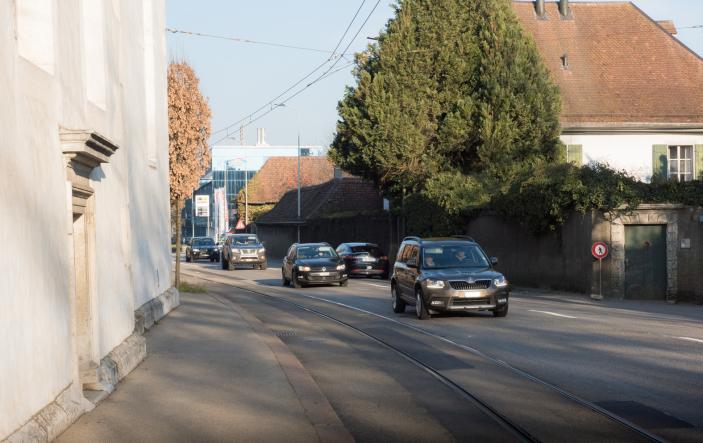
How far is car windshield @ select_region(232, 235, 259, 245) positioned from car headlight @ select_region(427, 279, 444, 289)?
30710mm

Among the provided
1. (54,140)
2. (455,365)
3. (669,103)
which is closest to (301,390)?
(455,365)

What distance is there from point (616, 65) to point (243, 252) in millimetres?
20255

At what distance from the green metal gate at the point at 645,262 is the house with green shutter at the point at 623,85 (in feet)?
26.5

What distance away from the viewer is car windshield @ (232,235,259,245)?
161 ft

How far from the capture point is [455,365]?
12.8 metres

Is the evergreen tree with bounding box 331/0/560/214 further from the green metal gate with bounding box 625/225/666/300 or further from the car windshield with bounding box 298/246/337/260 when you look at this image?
the green metal gate with bounding box 625/225/666/300

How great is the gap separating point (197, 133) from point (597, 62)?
794 inches

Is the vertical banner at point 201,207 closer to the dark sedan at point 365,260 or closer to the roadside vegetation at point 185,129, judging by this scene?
the dark sedan at point 365,260

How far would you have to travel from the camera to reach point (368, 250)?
40094 mm

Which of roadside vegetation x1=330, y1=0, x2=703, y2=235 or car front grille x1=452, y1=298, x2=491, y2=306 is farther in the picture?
roadside vegetation x1=330, y1=0, x2=703, y2=235

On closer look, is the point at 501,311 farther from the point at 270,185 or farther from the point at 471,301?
the point at 270,185

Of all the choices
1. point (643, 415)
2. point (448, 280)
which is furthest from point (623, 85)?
point (643, 415)

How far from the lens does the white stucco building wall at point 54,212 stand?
712 centimetres

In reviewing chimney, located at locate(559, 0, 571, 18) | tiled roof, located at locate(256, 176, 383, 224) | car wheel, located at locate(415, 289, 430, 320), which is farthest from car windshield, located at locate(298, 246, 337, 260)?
tiled roof, located at locate(256, 176, 383, 224)
